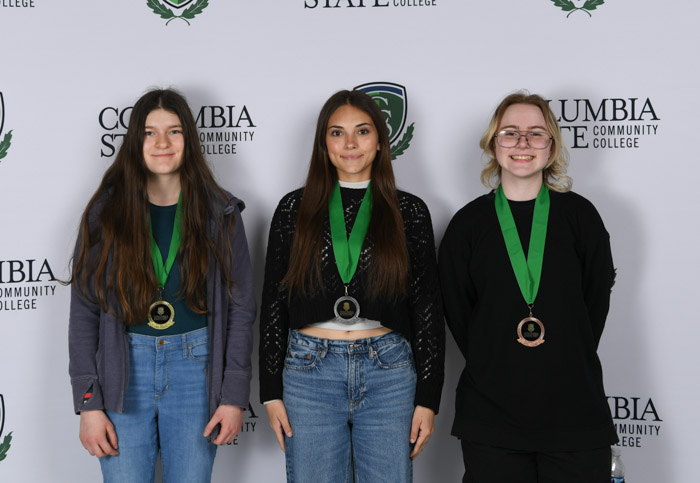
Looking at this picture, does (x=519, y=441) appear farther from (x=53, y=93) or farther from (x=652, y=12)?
(x=53, y=93)

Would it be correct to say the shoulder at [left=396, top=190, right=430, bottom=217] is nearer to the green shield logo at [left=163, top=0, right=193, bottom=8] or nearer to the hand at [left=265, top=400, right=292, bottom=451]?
the hand at [left=265, top=400, right=292, bottom=451]

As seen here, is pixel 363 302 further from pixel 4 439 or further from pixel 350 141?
pixel 4 439

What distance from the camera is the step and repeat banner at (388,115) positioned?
264 centimetres

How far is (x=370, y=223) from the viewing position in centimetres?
221

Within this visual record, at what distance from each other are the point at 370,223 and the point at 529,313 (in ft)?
1.92

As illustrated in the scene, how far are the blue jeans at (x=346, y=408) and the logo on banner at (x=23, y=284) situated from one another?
1232 mm

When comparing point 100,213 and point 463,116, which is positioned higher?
point 463,116

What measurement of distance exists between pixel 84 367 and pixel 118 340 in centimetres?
14

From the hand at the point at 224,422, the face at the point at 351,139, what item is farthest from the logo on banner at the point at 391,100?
the hand at the point at 224,422

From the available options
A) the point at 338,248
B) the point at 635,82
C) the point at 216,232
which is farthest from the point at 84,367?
the point at 635,82

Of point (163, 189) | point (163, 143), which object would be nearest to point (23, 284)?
point (163, 189)

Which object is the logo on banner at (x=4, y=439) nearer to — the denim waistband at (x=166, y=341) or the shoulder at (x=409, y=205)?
the denim waistband at (x=166, y=341)

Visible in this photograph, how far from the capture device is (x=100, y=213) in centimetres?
220

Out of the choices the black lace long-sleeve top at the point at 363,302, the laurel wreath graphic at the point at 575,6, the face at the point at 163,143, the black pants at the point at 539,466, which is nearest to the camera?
the black pants at the point at 539,466
